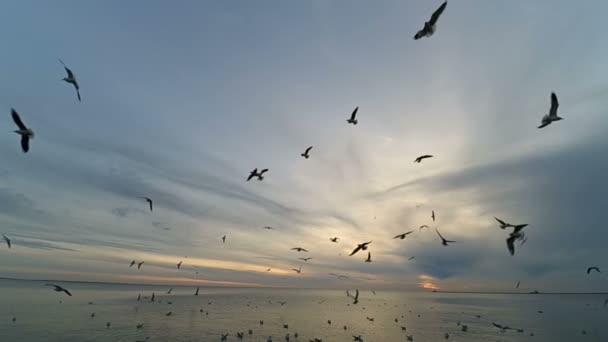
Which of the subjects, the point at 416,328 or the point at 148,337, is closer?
the point at 148,337

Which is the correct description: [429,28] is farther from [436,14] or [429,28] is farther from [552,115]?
[552,115]

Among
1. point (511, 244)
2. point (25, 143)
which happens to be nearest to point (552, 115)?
point (511, 244)

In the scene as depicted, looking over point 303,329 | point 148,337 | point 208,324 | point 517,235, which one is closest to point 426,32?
point 517,235

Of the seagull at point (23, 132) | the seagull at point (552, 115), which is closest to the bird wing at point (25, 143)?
the seagull at point (23, 132)

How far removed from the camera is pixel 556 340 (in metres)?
62.8

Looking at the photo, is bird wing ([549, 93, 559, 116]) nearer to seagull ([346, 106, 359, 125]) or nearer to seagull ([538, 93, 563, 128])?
seagull ([538, 93, 563, 128])

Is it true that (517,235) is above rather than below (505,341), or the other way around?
above

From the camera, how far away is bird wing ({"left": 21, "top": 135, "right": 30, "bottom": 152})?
15.0 m

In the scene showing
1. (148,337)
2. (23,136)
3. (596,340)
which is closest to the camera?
(23,136)

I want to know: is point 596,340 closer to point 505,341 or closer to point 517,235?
point 505,341

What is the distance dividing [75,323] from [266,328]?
36.9 m

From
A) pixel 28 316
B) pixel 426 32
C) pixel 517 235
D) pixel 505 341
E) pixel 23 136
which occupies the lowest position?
pixel 28 316

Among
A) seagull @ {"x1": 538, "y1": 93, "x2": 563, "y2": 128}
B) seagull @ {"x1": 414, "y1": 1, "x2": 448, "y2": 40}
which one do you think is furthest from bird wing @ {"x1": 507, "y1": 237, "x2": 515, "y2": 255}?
seagull @ {"x1": 414, "y1": 1, "x2": 448, "y2": 40}

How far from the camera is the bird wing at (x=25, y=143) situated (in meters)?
15.0
